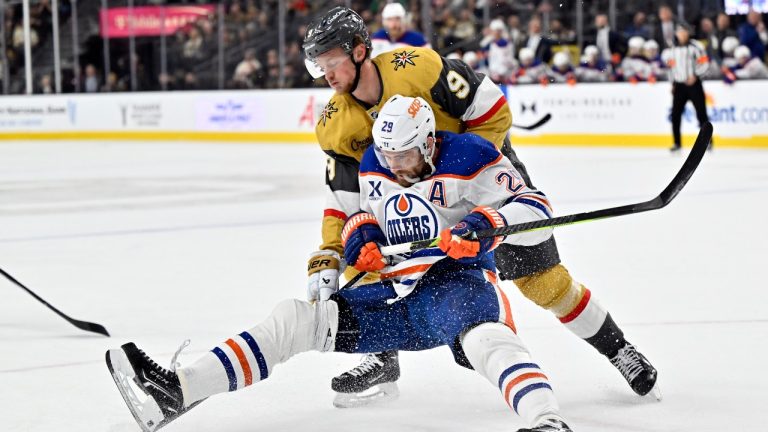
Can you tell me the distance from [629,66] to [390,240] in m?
10.1

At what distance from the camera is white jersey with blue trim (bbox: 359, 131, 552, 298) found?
2.62 metres

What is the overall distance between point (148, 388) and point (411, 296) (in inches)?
23.6

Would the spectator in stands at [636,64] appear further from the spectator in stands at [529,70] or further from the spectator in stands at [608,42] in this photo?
the spectator in stands at [529,70]

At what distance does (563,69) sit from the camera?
41.3 ft

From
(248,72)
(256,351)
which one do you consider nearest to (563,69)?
(248,72)

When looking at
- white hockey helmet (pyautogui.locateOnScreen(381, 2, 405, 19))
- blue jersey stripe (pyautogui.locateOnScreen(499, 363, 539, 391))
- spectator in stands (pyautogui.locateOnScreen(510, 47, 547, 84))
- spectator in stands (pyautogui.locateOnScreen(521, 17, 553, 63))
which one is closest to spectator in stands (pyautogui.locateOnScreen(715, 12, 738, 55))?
spectator in stands (pyautogui.locateOnScreen(521, 17, 553, 63))

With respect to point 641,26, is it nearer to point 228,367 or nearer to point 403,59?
point 403,59

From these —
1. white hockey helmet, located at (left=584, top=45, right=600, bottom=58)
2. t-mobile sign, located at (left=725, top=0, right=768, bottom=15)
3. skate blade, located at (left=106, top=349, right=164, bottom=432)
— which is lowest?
skate blade, located at (left=106, top=349, right=164, bottom=432)

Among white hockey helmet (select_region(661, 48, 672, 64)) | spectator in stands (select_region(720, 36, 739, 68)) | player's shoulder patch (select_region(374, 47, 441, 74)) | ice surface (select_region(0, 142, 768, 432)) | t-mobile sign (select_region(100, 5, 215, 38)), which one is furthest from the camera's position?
t-mobile sign (select_region(100, 5, 215, 38))

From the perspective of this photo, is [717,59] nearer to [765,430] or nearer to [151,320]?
[151,320]

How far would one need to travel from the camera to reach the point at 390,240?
2701mm

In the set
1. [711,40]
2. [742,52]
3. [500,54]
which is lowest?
[500,54]

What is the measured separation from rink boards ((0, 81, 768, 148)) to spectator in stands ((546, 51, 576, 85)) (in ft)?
0.36

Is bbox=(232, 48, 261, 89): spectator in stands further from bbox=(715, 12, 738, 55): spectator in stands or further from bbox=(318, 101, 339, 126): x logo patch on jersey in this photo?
bbox=(318, 101, 339, 126): x logo patch on jersey
